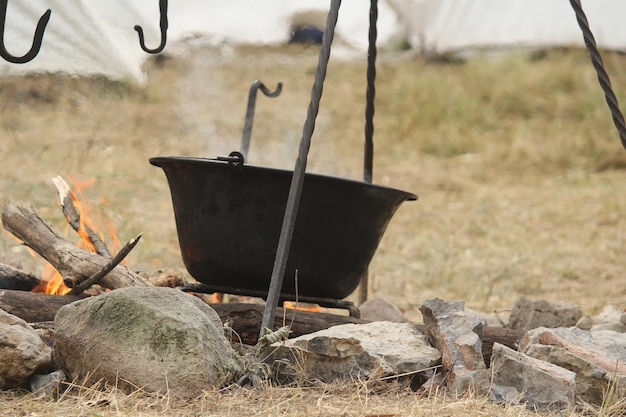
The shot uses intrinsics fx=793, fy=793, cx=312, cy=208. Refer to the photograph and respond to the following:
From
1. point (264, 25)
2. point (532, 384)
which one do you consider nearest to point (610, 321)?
point (532, 384)

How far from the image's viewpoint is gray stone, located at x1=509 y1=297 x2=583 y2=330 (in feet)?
9.87

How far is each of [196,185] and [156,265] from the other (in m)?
2.18

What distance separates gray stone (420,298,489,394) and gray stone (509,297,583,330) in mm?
957

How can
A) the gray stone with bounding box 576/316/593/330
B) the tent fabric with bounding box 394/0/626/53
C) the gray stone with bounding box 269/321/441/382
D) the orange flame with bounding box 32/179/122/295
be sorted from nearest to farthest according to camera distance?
the gray stone with bounding box 269/321/441/382 → the orange flame with bounding box 32/179/122/295 → the gray stone with bounding box 576/316/593/330 → the tent fabric with bounding box 394/0/626/53

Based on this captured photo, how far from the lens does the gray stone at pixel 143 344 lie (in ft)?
5.86

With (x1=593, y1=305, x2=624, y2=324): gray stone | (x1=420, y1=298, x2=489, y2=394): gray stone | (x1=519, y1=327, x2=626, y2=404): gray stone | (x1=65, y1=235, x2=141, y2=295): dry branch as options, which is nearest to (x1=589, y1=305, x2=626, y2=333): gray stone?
(x1=593, y1=305, x2=624, y2=324): gray stone

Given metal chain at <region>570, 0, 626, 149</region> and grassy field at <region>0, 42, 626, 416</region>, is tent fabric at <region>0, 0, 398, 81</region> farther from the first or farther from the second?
metal chain at <region>570, 0, 626, 149</region>

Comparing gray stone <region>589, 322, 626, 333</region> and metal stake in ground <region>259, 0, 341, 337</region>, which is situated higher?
metal stake in ground <region>259, 0, 341, 337</region>

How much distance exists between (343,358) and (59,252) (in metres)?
0.99

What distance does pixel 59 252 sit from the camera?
2434mm

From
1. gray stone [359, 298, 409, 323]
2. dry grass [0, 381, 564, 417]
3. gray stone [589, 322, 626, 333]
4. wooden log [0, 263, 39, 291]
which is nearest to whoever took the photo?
dry grass [0, 381, 564, 417]

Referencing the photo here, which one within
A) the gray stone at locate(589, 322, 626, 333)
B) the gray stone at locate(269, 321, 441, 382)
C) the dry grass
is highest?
the gray stone at locate(589, 322, 626, 333)

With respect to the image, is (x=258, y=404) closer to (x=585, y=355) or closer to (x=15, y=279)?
(x=585, y=355)

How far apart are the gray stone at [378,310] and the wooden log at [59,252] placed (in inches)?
40.4
